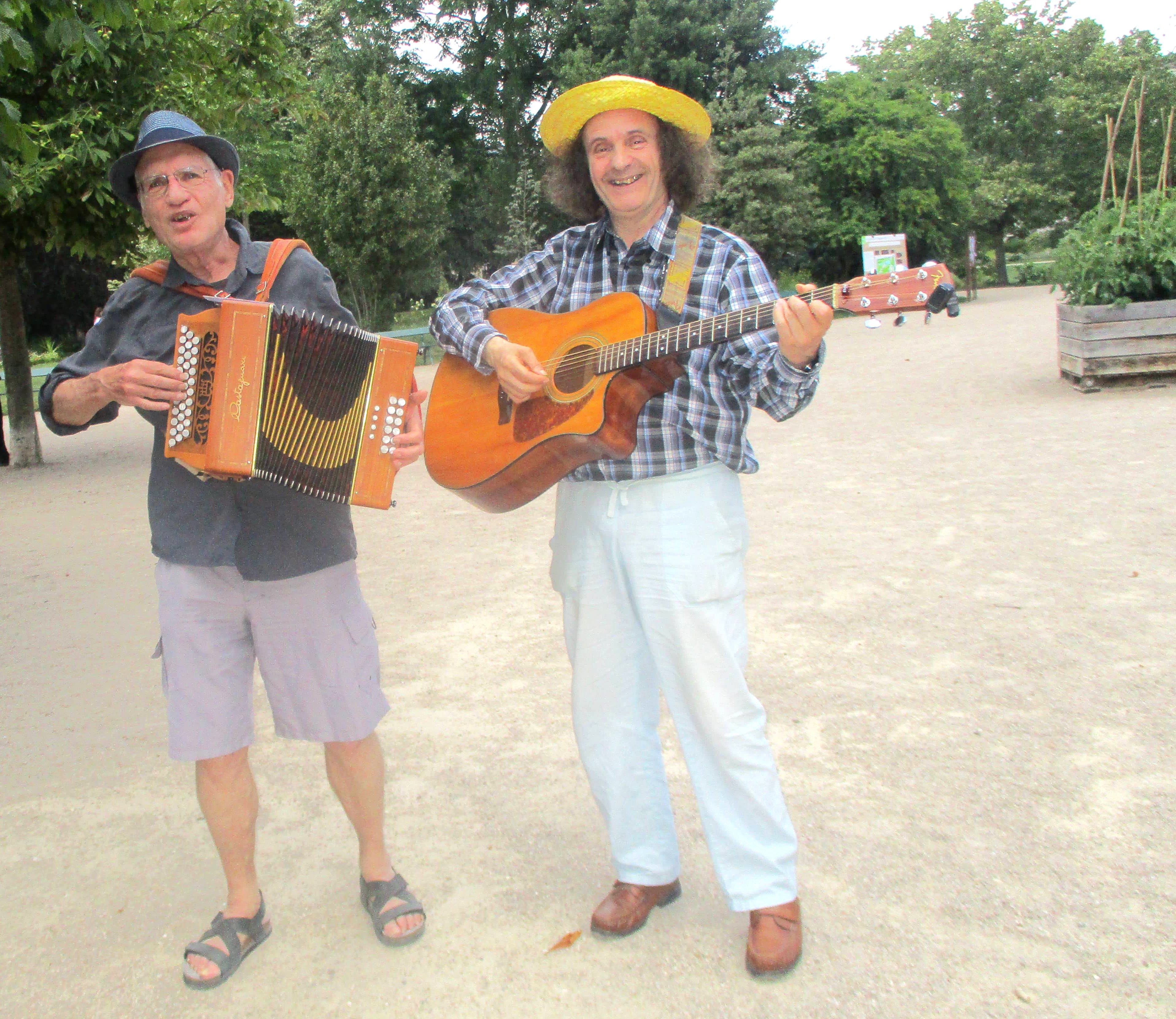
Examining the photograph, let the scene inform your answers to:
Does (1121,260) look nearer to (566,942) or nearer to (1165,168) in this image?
(1165,168)

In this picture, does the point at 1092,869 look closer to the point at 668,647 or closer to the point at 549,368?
the point at 668,647

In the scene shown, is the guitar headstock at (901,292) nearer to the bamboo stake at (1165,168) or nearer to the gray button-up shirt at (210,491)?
the gray button-up shirt at (210,491)

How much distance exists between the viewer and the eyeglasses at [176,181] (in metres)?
2.66

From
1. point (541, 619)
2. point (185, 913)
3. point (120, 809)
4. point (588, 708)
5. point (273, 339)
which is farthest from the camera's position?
point (541, 619)

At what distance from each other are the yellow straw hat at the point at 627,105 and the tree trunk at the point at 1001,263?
44.7 metres

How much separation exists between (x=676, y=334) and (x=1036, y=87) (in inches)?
2189

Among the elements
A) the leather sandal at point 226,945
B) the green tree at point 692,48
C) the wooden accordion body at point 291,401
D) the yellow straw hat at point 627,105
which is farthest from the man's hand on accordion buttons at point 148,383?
the green tree at point 692,48

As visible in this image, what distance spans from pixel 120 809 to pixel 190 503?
143 cm

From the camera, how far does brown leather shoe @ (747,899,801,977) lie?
2543mm

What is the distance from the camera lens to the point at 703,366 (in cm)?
267

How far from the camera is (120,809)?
3.59 meters

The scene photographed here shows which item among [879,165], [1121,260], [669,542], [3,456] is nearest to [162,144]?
[669,542]

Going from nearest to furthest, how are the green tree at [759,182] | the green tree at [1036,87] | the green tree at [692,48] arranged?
the green tree at [759,182]
the green tree at [692,48]
the green tree at [1036,87]

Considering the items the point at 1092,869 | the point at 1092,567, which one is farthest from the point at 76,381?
the point at 1092,567
